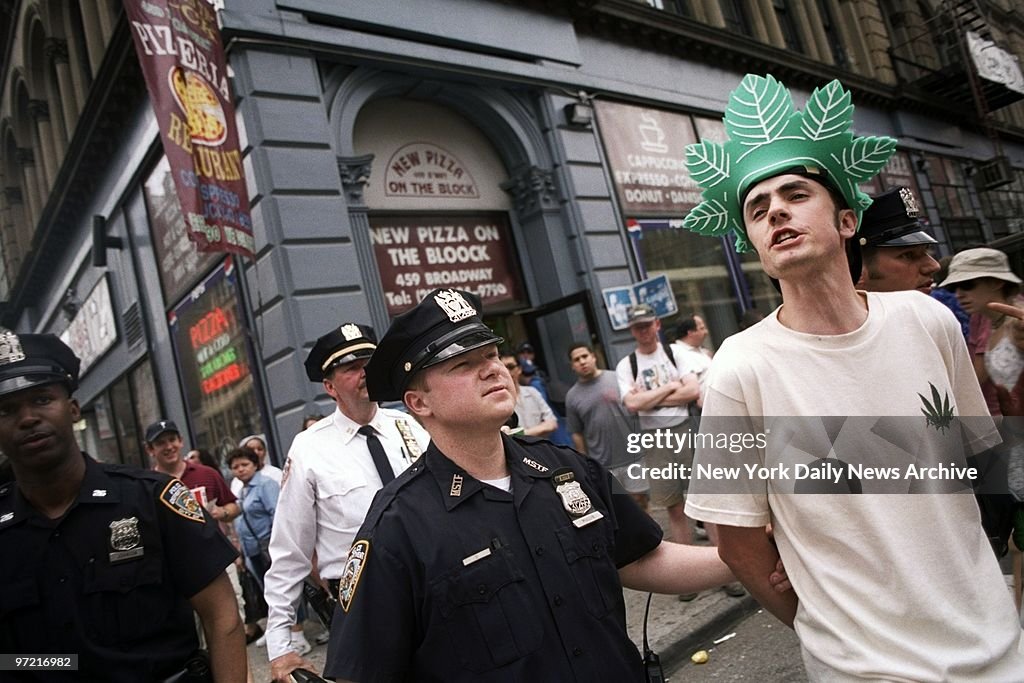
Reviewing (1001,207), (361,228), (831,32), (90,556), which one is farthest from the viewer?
(1001,207)

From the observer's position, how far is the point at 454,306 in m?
2.05

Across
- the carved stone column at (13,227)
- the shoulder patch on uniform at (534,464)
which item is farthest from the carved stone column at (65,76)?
the shoulder patch on uniform at (534,464)

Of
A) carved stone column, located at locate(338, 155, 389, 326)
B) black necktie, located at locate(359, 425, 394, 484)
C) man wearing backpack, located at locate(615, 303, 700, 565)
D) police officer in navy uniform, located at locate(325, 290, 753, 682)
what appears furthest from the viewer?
carved stone column, located at locate(338, 155, 389, 326)

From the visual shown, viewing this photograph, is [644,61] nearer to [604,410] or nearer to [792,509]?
[604,410]

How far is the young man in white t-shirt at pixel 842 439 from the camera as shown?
58.6 inches

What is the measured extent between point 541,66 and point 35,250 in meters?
14.0

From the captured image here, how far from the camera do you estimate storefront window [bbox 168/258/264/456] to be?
8102mm

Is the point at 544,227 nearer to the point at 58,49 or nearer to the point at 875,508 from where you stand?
the point at 875,508

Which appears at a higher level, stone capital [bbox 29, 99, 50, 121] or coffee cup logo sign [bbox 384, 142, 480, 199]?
stone capital [bbox 29, 99, 50, 121]

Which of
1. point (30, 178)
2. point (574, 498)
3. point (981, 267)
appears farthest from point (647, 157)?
point (30, 178)

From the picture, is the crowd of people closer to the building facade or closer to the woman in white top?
the woman in white top

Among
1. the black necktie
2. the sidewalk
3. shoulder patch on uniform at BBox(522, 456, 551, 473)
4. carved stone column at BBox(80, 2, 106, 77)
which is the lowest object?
Result: the sidewalk

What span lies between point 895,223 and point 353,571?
254 cm

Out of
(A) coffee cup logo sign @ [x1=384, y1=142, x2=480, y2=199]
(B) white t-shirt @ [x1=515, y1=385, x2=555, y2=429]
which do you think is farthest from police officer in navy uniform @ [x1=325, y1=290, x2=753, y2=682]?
(A) coffee cup logo sign @ [x1=384, y1=142, x2=480, y2=199]
